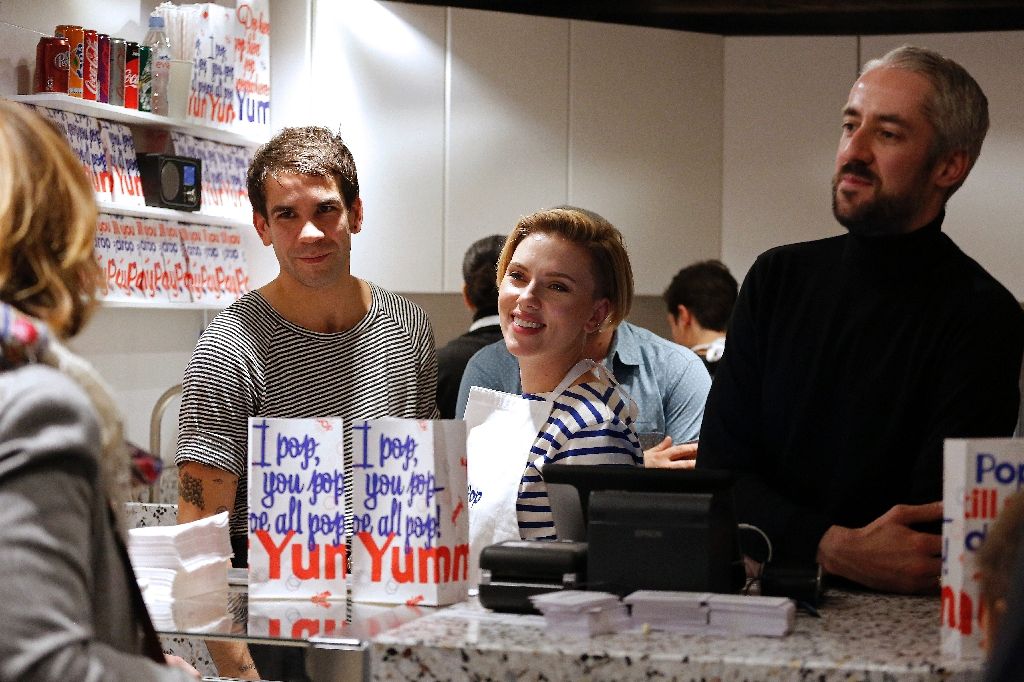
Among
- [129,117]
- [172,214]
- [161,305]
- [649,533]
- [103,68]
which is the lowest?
[649,533]

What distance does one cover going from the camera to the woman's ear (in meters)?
2.14

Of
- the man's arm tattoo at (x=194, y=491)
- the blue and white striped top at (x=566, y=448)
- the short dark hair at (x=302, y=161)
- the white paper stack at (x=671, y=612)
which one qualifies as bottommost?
the white paper stack at (x=671, y=612)

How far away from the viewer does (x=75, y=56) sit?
3.19 m

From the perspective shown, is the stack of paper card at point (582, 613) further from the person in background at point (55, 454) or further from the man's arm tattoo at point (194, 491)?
the man's arm tattoo at point (194, 491)

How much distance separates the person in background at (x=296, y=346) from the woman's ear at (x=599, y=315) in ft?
1.13

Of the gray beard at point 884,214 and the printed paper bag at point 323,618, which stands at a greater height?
the gray beard at point 884,214

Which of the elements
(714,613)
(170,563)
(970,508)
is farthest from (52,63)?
(970,508)

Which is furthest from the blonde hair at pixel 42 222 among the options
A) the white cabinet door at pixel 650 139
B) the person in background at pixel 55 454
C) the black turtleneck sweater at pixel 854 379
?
the white cabinet door at pixel 650 139

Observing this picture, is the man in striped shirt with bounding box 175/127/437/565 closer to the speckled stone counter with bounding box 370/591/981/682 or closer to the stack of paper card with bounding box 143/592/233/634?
the stack of paper card with bounding box 143/592/233/634

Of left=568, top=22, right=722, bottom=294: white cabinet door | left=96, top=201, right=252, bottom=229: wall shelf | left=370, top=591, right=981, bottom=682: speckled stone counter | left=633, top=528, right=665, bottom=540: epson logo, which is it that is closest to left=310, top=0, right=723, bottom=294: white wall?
left=568, top=22, right=722, bottom=294: white cabinet door

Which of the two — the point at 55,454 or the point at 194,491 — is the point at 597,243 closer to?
the point at 194,491

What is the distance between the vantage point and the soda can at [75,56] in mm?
3178

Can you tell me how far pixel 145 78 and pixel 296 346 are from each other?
161 centimetres

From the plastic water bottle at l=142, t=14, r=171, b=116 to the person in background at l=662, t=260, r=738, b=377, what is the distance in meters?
1.81
